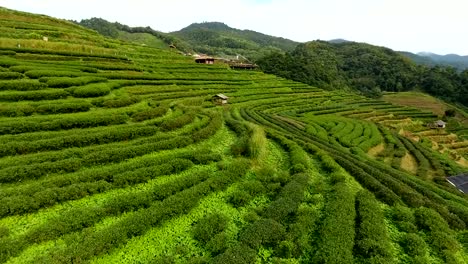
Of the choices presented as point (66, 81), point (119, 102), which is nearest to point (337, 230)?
point (119, 102)

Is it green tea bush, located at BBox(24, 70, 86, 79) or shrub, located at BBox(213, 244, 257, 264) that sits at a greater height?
green tea bush, located at BBox(24, 70, 86, 79)

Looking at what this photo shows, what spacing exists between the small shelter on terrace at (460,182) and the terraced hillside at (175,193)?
107 centimetres

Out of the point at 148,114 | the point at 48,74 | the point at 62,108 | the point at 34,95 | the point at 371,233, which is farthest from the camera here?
the point at 48,74

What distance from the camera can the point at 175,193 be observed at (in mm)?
21094

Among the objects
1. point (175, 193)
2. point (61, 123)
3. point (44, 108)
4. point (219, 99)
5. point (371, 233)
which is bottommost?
point (219, 99)

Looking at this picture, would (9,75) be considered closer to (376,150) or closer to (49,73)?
(49,73)

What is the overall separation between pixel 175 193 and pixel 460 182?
3569 cm

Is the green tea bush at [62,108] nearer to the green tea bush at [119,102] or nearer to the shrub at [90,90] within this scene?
the green tea bush at [119,102]

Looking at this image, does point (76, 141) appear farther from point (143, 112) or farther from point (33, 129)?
point (143, 112)

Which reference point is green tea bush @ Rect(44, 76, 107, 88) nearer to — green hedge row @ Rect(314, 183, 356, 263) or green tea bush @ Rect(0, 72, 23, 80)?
green tea bush @ Rect(0, 72, 23, 80)

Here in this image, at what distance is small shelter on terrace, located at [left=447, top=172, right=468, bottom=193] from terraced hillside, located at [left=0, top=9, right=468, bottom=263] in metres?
1.07

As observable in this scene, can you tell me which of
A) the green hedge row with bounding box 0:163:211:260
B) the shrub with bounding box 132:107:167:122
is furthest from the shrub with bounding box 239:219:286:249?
the shrub with bounding box 132:107:167:122

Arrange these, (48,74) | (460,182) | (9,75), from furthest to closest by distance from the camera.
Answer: (460,182), (48,74), (9,75)

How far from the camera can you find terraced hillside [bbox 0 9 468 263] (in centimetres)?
1675
